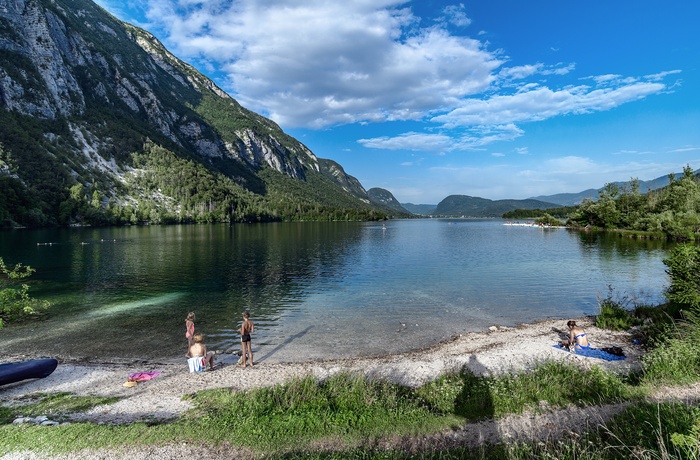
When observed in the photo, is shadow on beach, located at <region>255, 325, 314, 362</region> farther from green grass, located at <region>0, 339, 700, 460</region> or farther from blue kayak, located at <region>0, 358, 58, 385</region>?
blue kayak, located at <region>0, 358, 58, 385</region>

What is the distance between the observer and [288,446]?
10531 millimetres

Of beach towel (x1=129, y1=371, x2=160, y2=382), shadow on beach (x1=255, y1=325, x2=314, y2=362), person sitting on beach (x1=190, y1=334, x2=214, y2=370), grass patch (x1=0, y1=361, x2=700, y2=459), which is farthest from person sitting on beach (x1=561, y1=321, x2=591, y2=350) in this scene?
beach towel (x1=129, y1=371, x2=160, y2=382)

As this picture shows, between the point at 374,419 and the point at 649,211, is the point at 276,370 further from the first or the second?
the point at 649,211

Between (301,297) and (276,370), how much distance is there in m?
20.5

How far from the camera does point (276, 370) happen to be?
63.6 ft

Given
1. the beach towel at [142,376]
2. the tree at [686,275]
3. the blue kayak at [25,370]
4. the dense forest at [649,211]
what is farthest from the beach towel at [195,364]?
the dense forest at [649,211]

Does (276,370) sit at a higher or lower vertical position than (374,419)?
lower

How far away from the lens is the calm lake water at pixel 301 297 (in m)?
26.0

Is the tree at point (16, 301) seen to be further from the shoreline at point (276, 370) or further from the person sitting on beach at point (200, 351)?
the person sitting on beach at point (200, 351)

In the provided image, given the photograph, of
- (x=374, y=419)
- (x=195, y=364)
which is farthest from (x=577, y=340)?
(x=195, y=364)

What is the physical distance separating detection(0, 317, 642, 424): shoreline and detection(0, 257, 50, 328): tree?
12.6 ft

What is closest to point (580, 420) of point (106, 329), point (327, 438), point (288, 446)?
point (327, 438)

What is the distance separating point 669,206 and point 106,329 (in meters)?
158

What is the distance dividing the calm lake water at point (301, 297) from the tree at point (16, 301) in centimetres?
167
